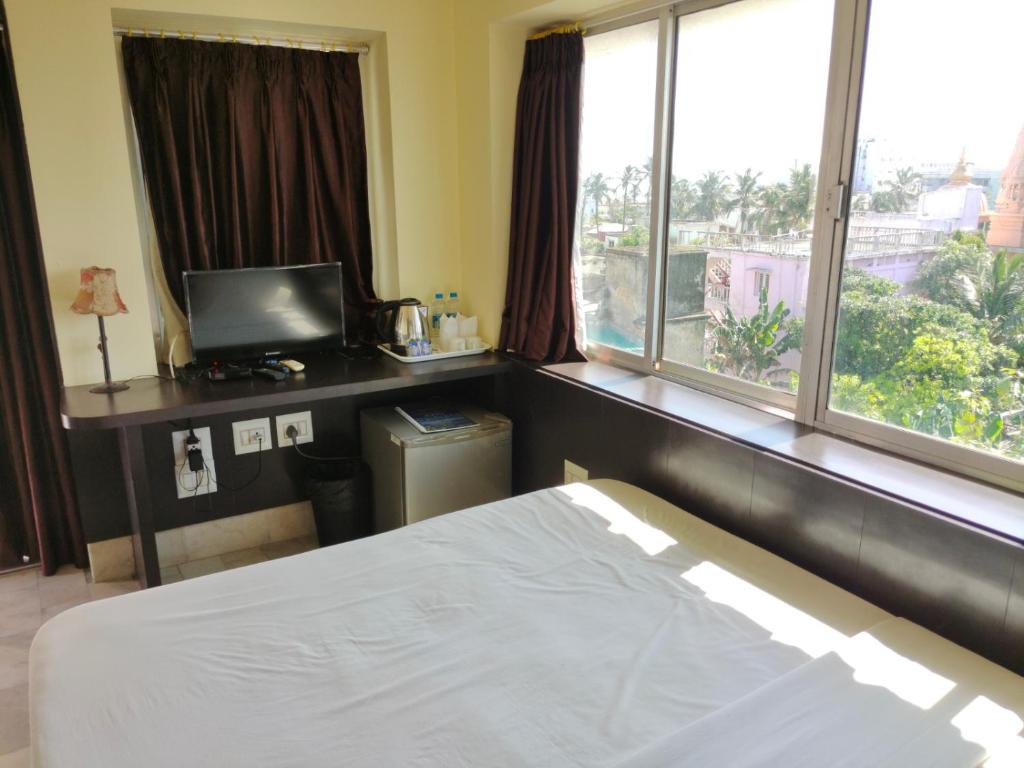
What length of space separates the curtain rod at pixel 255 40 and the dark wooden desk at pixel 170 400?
4.27 feet

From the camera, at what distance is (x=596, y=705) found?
1357 mm

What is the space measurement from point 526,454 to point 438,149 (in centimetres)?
140

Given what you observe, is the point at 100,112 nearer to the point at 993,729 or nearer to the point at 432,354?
the point at 432,354

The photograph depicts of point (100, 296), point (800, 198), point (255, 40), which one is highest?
point (255, 40)

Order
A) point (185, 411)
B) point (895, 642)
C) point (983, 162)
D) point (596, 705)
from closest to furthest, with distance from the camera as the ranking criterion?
point (596, 705)
point (895, 642)
point (983, 162)
point (185, 411)

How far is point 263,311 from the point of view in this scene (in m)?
2.94

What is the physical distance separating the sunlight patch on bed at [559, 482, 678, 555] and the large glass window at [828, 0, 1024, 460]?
657 mm

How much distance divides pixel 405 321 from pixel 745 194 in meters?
1.47

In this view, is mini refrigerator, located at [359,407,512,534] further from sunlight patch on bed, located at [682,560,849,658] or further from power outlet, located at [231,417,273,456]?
sunlight patch on bed, located at [682,560,849,658]

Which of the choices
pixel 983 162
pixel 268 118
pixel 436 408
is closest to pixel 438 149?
pixel 268 118

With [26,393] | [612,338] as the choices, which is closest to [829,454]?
[612,338]

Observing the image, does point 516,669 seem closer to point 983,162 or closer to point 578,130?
point 983,162

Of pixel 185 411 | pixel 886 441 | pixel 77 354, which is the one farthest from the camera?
pixel 77 354

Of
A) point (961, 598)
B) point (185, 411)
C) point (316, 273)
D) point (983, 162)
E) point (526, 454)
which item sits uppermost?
point (983, 162)
